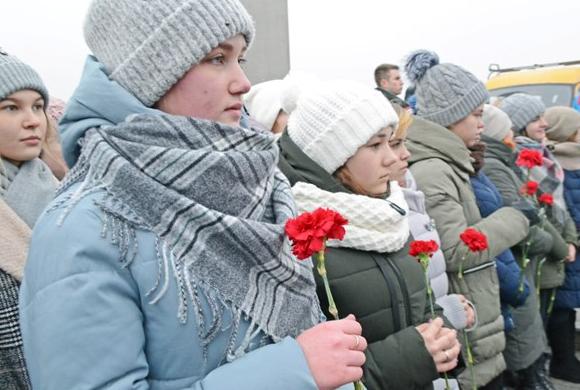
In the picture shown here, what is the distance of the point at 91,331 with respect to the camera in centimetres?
105

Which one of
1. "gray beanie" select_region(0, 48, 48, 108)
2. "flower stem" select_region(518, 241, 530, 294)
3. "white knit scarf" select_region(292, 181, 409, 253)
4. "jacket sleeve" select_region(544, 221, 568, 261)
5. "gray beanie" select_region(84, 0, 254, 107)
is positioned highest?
"gray beanie" select_region(84, 0, 254, 107)

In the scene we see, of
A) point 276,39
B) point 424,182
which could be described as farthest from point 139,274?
point 276,39

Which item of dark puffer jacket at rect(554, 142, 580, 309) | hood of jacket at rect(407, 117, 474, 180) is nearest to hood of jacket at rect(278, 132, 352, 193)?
hood of jacket at rect(407, 117, 474, 180)

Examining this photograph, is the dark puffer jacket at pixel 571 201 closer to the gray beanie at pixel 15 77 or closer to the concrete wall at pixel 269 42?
the concrete wall at pixel 269 42

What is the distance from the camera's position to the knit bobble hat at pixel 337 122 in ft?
6.91

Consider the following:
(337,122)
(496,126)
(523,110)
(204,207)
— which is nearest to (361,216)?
(337,122)

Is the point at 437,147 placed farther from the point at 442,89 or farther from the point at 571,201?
the point at 571,201

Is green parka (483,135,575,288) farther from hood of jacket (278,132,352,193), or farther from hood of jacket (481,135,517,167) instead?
hood of jacket (278,132,352,193)

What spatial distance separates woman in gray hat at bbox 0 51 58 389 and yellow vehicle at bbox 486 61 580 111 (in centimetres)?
865

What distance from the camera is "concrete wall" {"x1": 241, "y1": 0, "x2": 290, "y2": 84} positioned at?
5.15 meters

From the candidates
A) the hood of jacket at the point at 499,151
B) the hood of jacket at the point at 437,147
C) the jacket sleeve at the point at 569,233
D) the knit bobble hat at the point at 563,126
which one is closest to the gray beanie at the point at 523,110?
the knit bobble hat at the point at 563,126

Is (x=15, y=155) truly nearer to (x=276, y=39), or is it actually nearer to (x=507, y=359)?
(x=507, y=359)

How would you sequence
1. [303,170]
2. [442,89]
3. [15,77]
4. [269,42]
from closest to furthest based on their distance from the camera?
[303,170], [15,77], [442,89], [269,42]

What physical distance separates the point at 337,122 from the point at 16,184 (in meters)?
1.24
